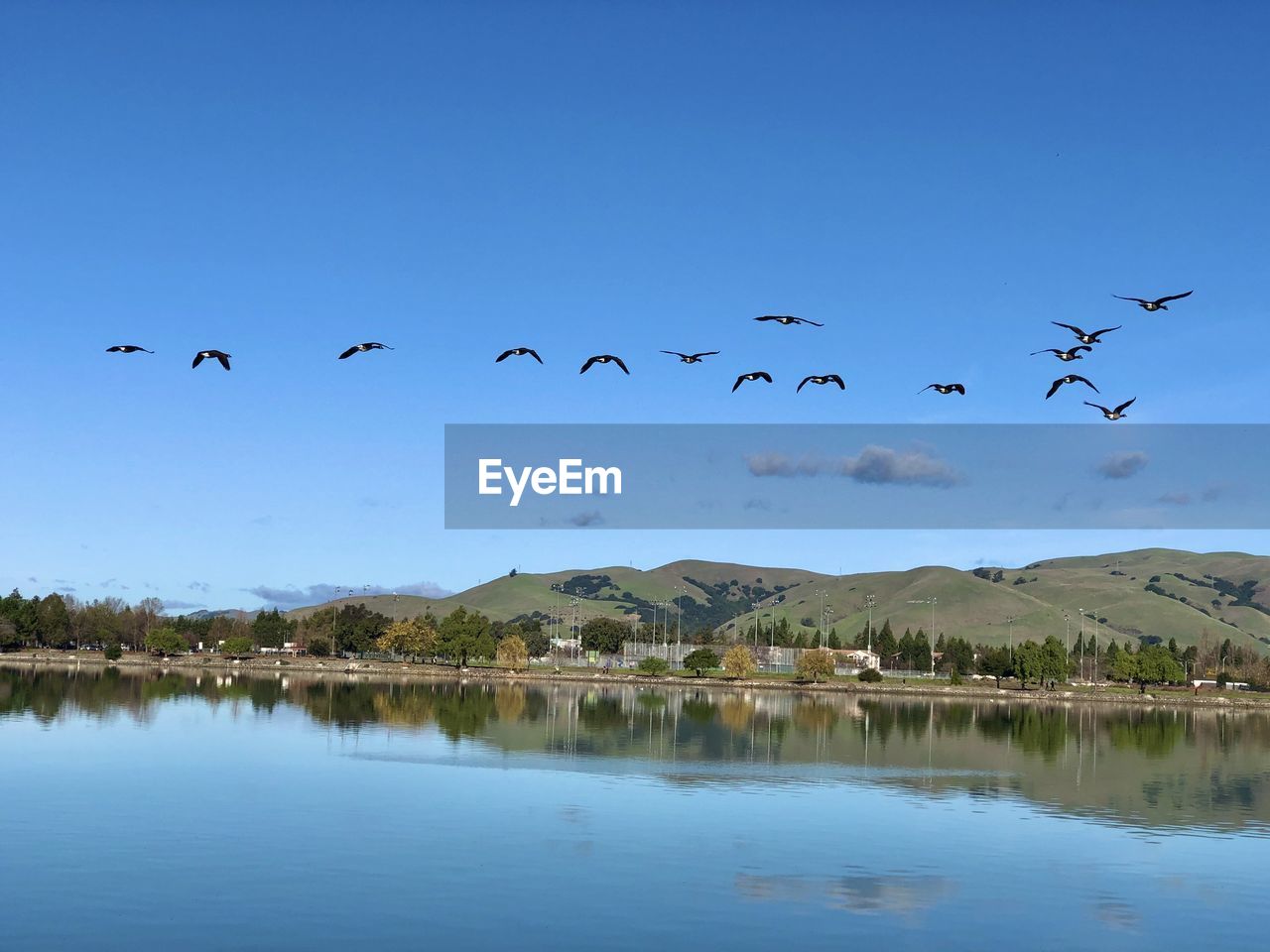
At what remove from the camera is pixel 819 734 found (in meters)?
112

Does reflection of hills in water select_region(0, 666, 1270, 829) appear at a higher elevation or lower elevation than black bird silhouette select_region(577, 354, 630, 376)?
lower

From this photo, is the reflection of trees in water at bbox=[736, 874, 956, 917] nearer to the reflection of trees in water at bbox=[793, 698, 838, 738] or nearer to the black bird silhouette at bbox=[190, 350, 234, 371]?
the black bird silhouette at bbox=[190, 350, 234, 371]

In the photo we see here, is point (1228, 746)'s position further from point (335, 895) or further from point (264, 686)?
point (264, 686)

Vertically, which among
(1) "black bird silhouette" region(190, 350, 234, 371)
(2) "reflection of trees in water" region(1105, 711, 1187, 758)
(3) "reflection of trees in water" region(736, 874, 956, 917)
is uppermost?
(1) "black bird silhouette" region(190, 350, 234, 371)

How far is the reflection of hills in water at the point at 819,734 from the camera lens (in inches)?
2982

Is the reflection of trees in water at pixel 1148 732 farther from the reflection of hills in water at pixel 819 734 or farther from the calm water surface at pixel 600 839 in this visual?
the calm water surface at pixel 600 839

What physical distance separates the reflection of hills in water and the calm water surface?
688mm

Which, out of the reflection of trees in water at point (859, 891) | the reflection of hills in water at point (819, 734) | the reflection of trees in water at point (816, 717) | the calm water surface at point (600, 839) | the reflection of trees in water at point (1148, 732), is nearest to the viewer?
the calm water surface at point (600, 839)

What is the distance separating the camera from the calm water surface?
37.8 meters

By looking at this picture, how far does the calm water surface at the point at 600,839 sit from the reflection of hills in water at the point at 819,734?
2.26 ft

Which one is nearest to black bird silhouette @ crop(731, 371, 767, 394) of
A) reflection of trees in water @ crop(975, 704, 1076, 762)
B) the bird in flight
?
the bird in flight

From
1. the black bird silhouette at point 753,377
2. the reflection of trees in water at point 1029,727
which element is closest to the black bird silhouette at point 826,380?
the black bird silhouette at point 753,377

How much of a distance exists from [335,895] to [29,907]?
29.2 ft

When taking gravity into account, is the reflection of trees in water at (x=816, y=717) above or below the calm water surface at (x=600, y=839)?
below
